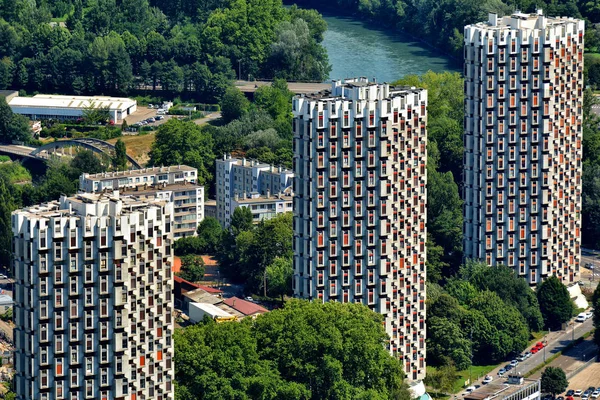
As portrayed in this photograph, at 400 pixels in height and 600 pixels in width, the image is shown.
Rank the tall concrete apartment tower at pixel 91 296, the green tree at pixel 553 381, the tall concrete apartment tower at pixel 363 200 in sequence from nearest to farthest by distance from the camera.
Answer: the tall concrete apartment tower at pixel 91 296
the tall concrete apartment tower at pixel 363 200
the green tree at pixel 553 381

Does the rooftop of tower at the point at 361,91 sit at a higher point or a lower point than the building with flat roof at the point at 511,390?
higher

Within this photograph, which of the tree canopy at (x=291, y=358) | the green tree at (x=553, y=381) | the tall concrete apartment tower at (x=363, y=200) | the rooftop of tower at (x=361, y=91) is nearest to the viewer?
the tree canopy at (x=291, y=358)

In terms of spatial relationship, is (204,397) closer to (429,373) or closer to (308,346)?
(308,346)

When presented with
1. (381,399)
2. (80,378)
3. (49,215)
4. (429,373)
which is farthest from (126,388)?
(429,373)

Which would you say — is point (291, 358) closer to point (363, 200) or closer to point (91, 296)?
point (363, 200)

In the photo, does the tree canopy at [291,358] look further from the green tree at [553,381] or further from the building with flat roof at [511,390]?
the green tree at [553,381]

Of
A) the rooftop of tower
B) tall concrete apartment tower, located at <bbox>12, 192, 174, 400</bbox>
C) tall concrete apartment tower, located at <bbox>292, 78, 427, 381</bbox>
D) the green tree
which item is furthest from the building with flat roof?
tall concrete apartment tower, located at <bbox>12, 192, 174, 400</bbox>

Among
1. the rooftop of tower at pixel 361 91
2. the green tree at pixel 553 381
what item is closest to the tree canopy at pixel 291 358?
the green tree at pixel 553 381

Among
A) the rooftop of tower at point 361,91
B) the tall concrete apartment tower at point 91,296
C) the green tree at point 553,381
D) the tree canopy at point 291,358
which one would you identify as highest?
the rooftop of tower at point 361,91

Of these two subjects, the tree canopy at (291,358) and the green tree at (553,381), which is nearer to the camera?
the tree canopy at (291,358)
